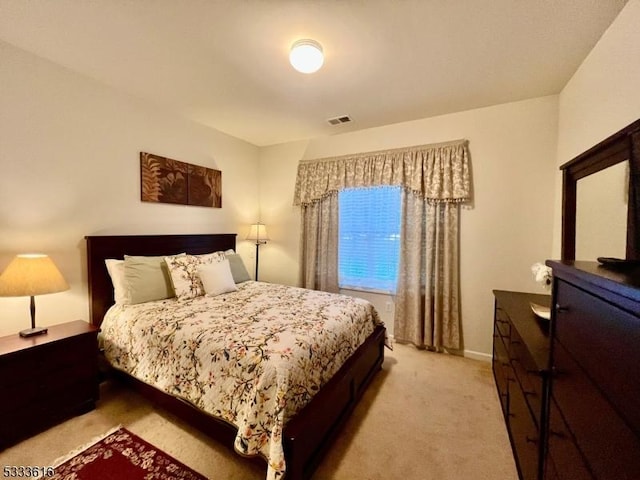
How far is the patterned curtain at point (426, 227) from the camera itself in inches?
116

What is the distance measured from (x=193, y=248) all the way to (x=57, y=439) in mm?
1919

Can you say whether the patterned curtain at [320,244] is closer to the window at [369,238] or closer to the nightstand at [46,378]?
the window at [369,238]

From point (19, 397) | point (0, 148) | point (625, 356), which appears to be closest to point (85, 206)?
point (0, 148)

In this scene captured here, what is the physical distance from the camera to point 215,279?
2.71 metres

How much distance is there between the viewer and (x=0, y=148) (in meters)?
1.95

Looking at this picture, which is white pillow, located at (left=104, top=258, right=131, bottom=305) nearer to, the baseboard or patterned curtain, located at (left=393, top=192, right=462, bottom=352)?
patterned curtain, located at (left=393, top=192, right=462, bottom=352)

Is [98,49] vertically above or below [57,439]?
above

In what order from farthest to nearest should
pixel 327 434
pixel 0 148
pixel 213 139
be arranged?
pixel 213 139 → pixel 0 148 → pixel 327 434

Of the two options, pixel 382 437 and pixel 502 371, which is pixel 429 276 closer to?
pixel 502 371

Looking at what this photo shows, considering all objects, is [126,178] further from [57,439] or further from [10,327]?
[57,439]

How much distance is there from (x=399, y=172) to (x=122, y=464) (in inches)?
132

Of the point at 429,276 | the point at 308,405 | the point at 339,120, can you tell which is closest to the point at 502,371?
the point at 429,276

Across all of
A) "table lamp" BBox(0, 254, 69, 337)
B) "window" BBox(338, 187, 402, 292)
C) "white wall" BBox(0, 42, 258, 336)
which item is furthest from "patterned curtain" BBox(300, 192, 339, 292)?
"table lamp" BBox(0, 254, 69, 337)

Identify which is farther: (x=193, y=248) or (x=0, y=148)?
(x=193, y=248)
